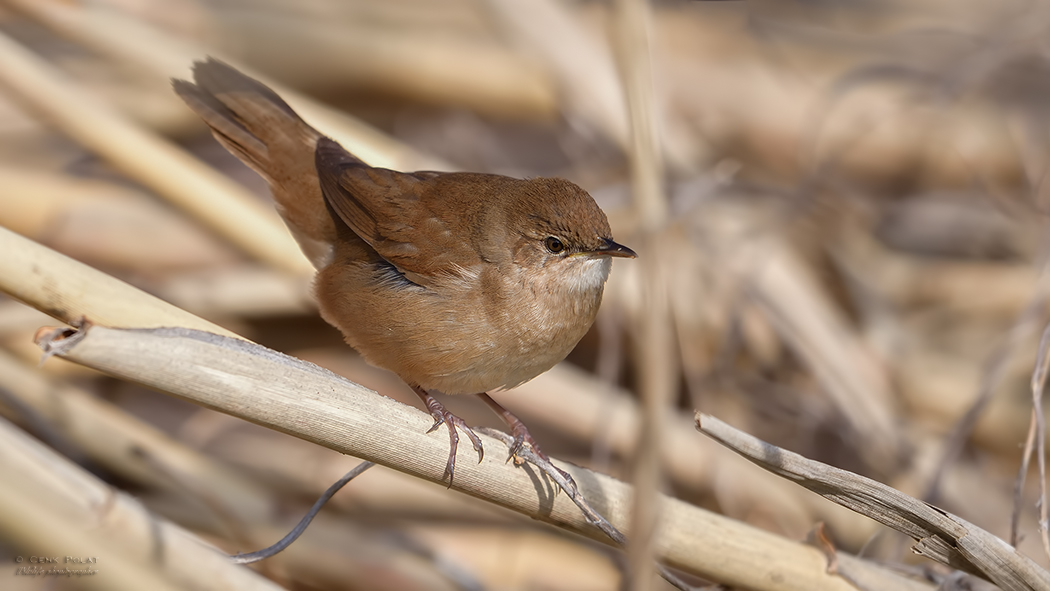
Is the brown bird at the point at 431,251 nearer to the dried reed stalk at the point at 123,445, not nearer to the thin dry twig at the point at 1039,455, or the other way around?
the dried reed stalk at the point at 123,445

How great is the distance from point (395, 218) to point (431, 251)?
0.60 ft

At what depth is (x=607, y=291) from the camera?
3.67 m

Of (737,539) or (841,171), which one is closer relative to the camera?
(737,539)

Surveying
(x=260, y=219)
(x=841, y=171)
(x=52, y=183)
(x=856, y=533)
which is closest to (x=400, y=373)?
(x=260, y=219)

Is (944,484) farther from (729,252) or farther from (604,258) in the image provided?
(604,258)

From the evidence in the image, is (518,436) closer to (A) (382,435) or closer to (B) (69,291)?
(A) (382,435)

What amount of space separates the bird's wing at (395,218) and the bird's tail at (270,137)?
5.5 inches

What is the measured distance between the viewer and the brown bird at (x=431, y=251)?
240 centimetres

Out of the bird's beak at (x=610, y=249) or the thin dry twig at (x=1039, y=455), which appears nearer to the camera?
the thin dry twig at (x=1039, y=455)

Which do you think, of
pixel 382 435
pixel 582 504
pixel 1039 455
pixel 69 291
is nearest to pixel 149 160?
pixel 69 291

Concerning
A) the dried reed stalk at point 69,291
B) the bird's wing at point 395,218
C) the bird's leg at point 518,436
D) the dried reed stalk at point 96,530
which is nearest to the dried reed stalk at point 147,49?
the bird's wing at point 395,218

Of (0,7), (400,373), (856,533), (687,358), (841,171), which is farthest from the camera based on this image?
(841,171)

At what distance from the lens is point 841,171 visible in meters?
4.76

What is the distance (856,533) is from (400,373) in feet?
6.85
